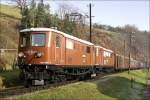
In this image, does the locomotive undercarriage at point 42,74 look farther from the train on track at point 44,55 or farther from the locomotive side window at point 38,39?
the locomotive side window at point 38,39

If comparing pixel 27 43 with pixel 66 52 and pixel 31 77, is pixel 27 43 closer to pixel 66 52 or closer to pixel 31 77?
pixel 31 77

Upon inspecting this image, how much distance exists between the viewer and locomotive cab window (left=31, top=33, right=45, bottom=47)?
27.4m

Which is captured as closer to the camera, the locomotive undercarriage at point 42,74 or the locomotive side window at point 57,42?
the locomotive undercarriage at point 42,74

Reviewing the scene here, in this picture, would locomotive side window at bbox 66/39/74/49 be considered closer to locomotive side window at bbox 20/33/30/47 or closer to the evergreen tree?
→ locomotive side window at bbox 20/33/30/47

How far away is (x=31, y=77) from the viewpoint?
26.8 m

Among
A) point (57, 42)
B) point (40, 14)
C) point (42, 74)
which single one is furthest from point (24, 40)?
point (40, 14)

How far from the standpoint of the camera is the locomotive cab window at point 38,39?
Answer: 27.4 metres

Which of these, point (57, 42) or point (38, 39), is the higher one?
point (38, 39)

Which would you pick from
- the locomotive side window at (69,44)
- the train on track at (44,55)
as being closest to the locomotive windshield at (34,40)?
the train on track at (44,55)

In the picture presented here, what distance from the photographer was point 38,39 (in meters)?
27.7

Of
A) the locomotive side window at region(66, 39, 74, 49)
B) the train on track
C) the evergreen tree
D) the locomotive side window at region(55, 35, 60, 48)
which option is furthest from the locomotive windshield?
the evergreen tree

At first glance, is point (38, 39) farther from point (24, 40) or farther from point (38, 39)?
point (24, 40)

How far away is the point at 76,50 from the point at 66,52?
3.63 meters

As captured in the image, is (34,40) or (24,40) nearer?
(34,40)
